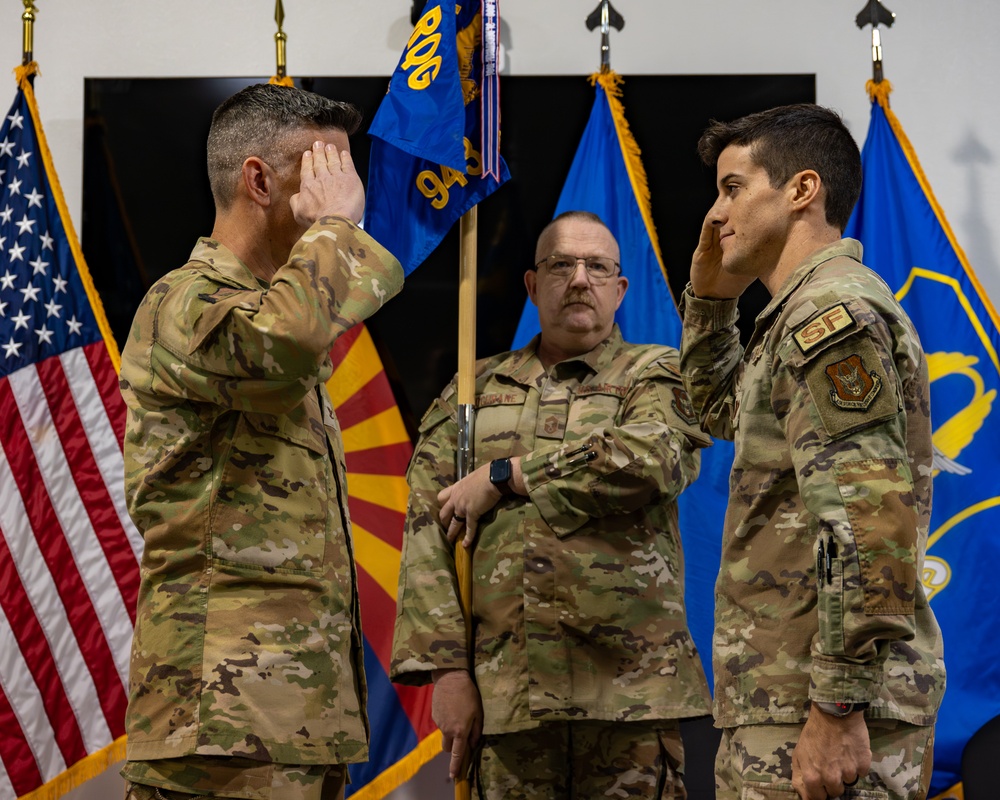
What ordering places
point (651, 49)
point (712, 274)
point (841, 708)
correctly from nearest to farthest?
point (841, 708) < point (712, 274) < point (651, 49)

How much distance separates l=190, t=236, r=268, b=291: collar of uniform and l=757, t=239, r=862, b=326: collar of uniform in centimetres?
82

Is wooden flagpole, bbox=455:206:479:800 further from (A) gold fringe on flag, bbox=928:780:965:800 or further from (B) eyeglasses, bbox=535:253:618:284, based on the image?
(A) gold fringe on flag, bbox=928:780:965:800

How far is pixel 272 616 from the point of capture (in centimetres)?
166

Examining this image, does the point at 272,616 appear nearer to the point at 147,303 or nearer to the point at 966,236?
the point at 147,303

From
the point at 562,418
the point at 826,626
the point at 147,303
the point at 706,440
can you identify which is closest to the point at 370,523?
the point at 562,418

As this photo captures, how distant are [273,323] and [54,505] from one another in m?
1.87

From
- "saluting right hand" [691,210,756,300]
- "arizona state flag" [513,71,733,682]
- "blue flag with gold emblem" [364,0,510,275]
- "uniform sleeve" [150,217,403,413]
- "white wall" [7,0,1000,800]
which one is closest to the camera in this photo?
"uniform sleeve" [150,217,403,413]

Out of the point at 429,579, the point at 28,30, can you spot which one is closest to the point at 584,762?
the point at 429,579

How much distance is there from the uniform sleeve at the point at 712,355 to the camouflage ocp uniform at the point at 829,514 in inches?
15.7

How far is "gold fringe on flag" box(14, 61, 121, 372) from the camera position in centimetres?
329

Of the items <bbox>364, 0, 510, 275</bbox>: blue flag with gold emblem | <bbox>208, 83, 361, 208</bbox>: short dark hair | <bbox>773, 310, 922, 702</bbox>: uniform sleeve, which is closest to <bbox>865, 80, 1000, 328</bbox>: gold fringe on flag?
<bbox>364, 0, 510, 275</bbox>: blue flag with gold emblem

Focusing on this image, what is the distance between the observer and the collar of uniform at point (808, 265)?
1.80m

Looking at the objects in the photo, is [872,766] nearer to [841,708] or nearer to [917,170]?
[841,708]

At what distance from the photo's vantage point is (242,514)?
5.49 feet
